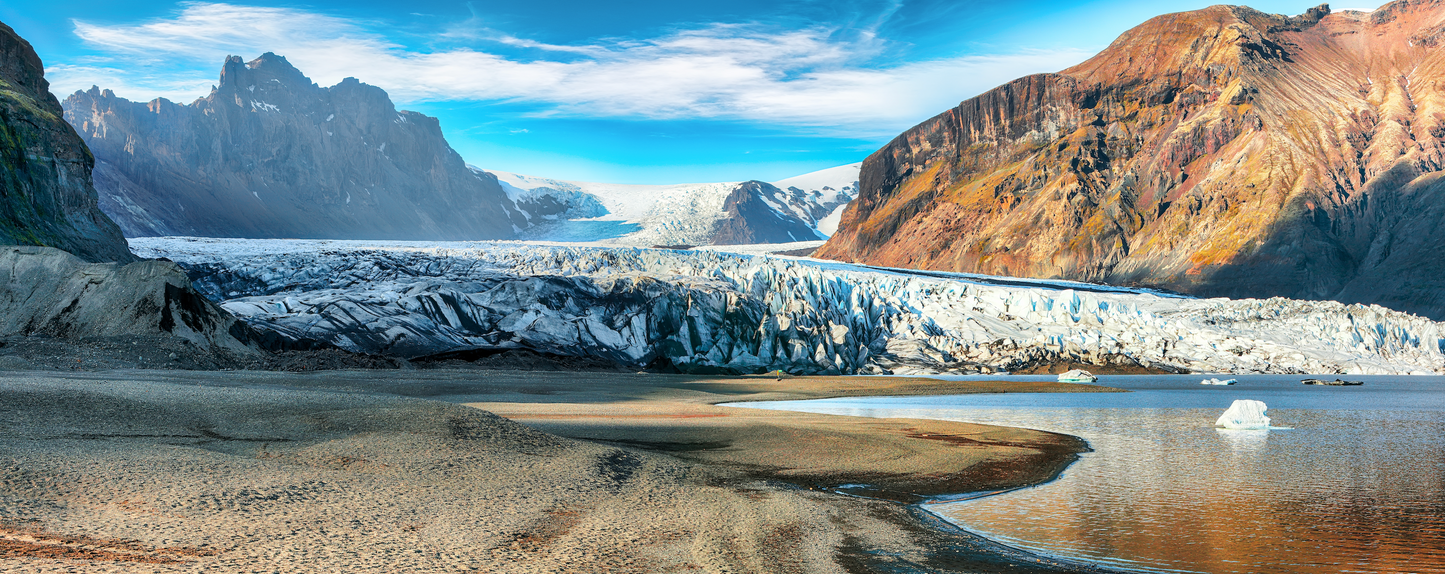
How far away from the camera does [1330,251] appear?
9275cm

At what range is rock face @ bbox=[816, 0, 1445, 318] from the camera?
306 feet

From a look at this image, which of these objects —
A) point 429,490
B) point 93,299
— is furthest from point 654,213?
point 429,490

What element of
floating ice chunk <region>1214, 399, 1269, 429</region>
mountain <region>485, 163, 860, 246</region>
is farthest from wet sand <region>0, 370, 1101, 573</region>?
mountain <region>485, 163, 860, 246</region>

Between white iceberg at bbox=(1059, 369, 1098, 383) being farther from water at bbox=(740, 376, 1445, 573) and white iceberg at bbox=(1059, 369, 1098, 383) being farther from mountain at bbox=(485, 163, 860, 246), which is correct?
mountain at bbox=(485, 163, 860, 246)

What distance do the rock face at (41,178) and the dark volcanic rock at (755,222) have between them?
322ft

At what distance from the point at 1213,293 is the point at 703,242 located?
7022 cm

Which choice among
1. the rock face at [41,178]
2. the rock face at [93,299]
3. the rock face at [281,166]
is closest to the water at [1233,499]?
the rock face at [93,299]

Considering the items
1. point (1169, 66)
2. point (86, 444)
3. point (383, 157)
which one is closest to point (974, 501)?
point (86, 444)

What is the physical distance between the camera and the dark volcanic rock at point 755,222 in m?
143

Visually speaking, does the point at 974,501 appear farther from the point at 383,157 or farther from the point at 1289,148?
the point at 383,157

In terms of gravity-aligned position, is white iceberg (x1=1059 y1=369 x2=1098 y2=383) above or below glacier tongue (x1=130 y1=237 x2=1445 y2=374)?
below

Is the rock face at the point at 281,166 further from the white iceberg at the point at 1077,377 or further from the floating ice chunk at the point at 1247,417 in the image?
the floating ice chunk at the point at 1247,417

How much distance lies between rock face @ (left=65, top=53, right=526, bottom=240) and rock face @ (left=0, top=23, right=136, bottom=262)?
259 feet

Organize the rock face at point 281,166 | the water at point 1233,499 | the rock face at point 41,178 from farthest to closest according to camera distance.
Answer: the rock face at point 281,166
the rock face at point 41,178
the water at point 1233,499
